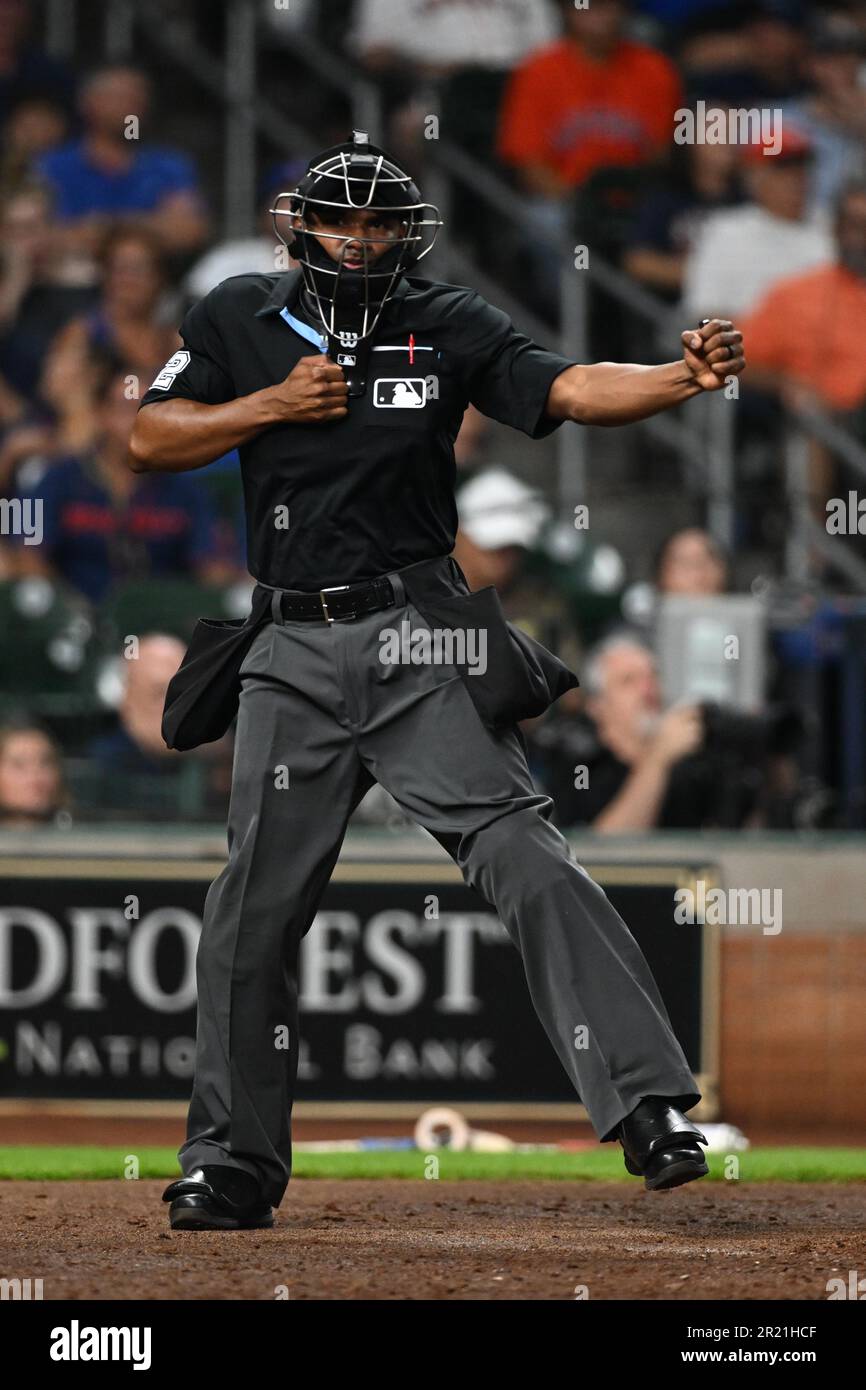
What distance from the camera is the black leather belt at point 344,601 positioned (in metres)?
4.39

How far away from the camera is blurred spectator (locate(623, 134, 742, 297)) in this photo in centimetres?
1059

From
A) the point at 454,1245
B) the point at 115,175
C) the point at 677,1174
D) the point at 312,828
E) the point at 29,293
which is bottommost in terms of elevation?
the point at 454,1245

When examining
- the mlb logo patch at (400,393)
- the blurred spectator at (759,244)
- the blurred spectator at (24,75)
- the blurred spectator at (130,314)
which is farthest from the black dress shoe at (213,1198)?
the blurred spectator at (24,75)

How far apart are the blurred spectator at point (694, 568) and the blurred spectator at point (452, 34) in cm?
338

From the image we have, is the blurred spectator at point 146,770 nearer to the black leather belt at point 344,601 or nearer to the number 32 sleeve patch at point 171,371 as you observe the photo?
the number 32 sleeve patch at point 171,371

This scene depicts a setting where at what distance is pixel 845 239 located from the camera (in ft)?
33.4

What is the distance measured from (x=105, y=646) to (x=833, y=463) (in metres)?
3.48

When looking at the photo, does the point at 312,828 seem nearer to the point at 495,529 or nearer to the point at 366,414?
the point at 366,414

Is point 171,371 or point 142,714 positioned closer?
point 171,371

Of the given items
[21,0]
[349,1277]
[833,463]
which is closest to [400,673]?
[349,1277]

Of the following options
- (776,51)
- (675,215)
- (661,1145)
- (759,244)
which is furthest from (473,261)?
(661,1145)

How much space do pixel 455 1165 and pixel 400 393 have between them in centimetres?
295

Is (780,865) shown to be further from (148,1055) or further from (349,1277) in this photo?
(349,1277)

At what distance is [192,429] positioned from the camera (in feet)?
14.4
